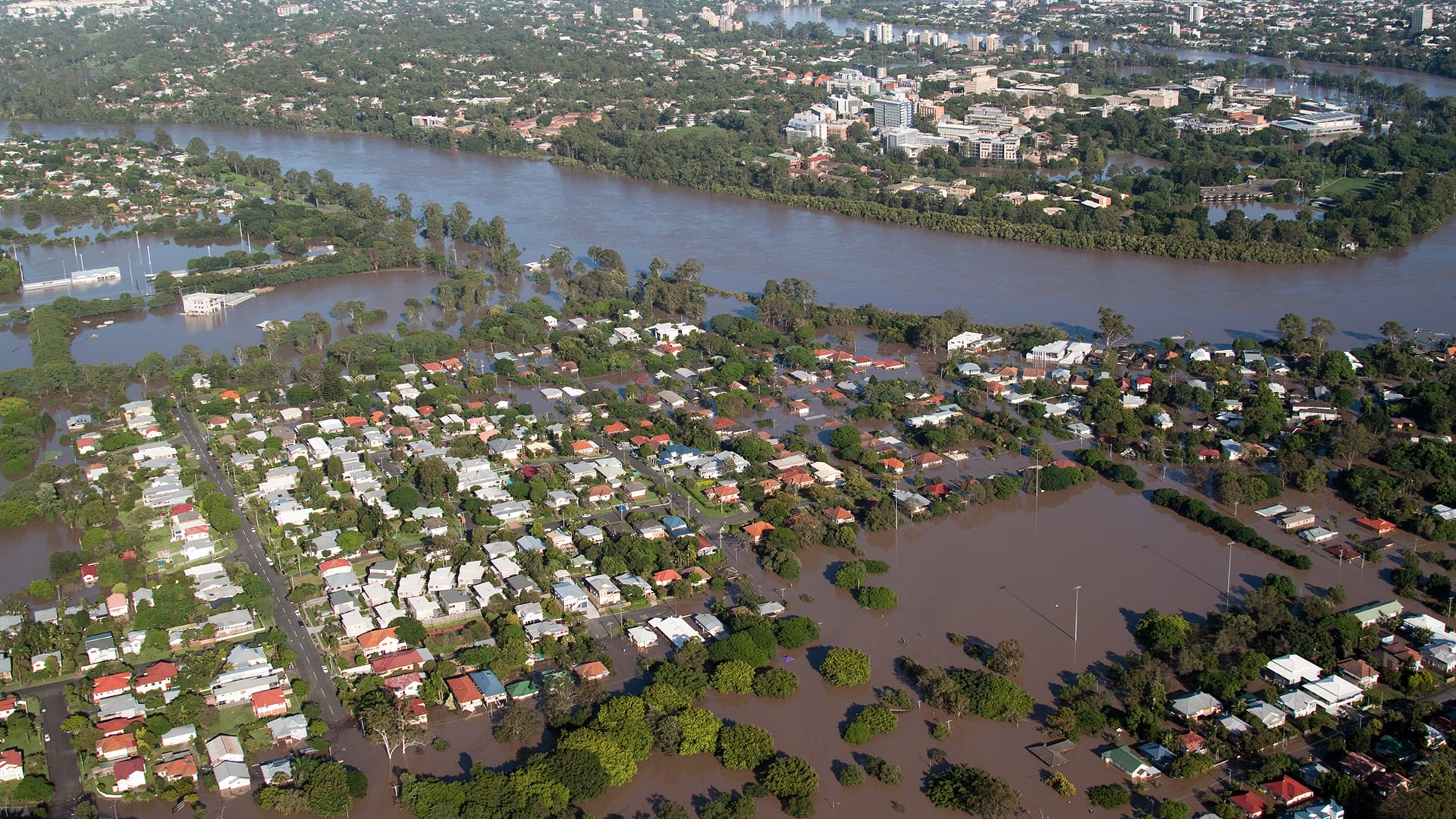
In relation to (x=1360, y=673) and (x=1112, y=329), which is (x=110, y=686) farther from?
(x=1112, y=329)

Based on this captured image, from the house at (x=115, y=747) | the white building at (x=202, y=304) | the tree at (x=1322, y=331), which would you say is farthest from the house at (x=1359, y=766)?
the white building at (x=202, y=304)

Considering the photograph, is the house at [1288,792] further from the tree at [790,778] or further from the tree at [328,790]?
the tree at [328,790]

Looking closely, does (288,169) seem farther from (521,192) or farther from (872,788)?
(872,788)

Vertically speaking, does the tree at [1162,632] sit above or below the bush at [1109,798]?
above

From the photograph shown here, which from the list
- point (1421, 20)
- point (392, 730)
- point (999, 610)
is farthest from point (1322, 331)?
point (1421, 20)

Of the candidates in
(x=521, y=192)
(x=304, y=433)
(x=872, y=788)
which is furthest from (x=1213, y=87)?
(x=872, y=788)

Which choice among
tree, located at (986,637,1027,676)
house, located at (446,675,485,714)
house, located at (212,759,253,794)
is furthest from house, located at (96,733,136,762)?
tree, located at (986,637,1027,676)
